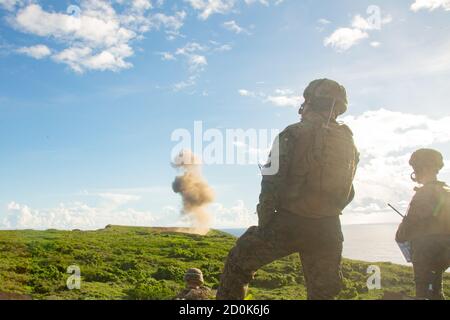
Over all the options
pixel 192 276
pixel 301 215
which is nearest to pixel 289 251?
pixel 301 215

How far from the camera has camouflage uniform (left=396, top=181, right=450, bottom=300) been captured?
24.1 ft

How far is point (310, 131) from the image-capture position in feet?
20.6

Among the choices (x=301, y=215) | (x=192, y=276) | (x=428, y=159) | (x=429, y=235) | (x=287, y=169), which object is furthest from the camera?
(x=428, y=159)

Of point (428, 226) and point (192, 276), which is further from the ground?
point (428, 226)

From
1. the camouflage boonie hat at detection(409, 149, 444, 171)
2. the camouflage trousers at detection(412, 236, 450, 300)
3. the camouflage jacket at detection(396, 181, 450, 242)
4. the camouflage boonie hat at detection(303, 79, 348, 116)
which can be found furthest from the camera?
the camouflage boonie hat at detection(409, 149, 444, 171)

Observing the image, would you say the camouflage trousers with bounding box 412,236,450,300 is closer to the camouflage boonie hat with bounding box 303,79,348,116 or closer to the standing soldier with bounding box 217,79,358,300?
the standing soldier with bounding box 217,79,358,300

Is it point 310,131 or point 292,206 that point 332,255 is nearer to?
point 292,206

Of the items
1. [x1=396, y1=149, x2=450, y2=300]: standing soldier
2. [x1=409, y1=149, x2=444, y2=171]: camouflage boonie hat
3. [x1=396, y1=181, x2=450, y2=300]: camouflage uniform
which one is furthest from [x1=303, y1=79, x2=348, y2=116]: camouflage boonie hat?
[x1=396, y1=181, x2=450, y2=300]: camouflage uniform

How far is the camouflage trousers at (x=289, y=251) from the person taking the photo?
593 cm

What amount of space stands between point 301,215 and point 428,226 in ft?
9.90

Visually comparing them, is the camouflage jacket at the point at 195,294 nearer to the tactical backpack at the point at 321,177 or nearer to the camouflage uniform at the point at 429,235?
the tactical backpack at the point at 321,177

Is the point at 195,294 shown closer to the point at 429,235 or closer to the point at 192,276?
the point at 192,276

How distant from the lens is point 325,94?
6.59 metres
